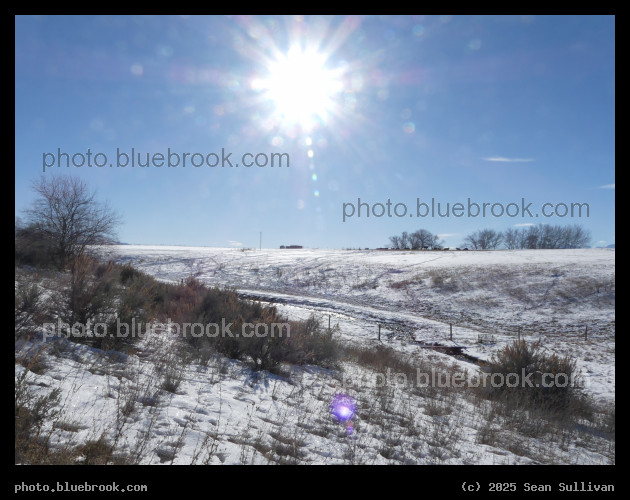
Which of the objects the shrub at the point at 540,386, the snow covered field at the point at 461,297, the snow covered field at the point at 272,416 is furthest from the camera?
the snow covered field at the point at 461,297

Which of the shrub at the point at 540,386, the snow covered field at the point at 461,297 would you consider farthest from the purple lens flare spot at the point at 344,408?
the snow covered field at the point at 461,297

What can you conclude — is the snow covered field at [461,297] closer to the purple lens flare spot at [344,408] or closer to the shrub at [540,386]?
the shrub at [540,386]

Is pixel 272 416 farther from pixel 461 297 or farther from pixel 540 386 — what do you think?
pixel 461 297

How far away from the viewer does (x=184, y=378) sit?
5465mm

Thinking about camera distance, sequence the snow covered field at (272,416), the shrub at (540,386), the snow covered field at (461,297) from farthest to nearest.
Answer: the snow covered field at (461,297) < the shrub at (540,386) < the snow covered field at (272,416)

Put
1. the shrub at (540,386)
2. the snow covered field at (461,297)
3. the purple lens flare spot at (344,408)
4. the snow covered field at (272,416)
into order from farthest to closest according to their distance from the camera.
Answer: the snow covered field at (461,297) < the shrub at (540,386) < the purple lens flare spot at (344,408) < the snow covered field at (272,416)

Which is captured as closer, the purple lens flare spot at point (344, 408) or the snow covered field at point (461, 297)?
the purple lens flare spot at point (344, 408)

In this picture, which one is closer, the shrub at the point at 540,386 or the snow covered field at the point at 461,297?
the shrub at the point at 540,386

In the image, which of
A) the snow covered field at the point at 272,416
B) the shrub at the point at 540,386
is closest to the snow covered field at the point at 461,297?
the shrub at the point at 540,386

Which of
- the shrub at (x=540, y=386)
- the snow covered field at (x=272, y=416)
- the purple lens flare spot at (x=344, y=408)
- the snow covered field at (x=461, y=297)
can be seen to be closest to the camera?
the snow covered field at (x=272, y=416)

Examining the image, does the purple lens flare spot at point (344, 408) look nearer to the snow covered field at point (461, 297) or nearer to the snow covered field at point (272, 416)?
the snow covered field at point (272, 416)

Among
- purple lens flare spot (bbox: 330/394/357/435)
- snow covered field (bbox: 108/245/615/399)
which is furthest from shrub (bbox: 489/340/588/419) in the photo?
purple lens flare spot (bbox: 330/394/357/435)

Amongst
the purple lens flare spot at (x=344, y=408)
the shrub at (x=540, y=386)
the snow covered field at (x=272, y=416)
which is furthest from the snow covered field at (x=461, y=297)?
the purple lens flare spot at (x=344, y=408)

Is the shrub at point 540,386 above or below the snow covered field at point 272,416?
below
